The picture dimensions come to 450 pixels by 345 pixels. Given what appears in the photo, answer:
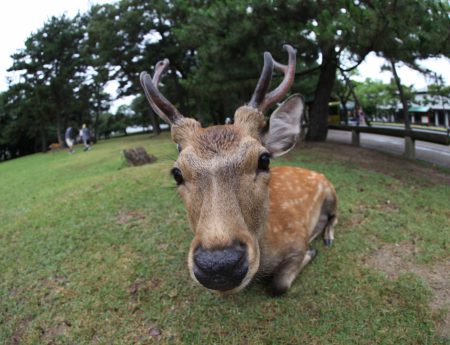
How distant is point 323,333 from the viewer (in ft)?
9.32

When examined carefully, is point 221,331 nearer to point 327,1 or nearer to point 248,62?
point 327,1

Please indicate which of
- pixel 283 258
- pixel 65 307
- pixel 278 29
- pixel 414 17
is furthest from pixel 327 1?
pixel 65 307

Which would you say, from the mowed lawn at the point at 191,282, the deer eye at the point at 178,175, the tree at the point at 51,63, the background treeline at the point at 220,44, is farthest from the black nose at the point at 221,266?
the tree at the point at 51,63

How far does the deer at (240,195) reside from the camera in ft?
6.91

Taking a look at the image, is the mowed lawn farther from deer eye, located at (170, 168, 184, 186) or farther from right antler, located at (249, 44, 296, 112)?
right antler, located at (249, 44, 296, 112)

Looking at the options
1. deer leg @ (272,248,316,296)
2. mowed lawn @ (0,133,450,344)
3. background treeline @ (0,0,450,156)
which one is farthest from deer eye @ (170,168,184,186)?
background treeline @ (0,0,450,156)

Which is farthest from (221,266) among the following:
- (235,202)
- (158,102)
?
(158,102)

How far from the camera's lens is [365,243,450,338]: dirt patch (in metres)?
3.09

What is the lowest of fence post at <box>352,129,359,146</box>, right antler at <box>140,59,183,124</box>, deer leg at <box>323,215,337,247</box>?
deer leg at <box>323,215,337,247</box>

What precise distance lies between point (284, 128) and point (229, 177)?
951 mm

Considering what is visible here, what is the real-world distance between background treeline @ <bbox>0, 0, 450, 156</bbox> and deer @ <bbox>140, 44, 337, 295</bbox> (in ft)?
12.5

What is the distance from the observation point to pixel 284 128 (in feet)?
10.2

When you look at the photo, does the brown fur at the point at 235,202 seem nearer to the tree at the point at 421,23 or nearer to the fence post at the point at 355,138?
the tree at the point at 421,23

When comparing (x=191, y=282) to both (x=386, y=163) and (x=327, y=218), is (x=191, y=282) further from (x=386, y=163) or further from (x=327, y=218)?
(x=386, y=163)
